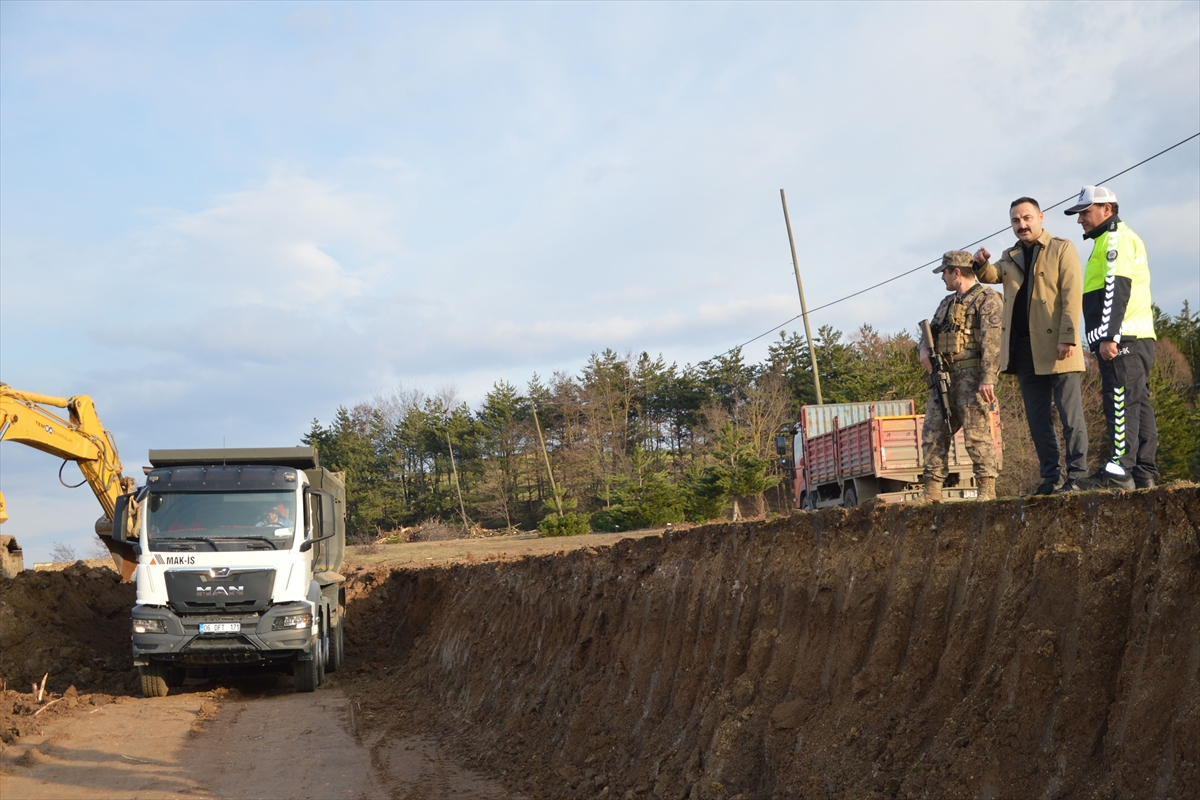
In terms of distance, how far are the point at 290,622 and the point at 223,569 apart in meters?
1.08

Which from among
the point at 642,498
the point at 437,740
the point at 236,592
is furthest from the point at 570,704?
the point at 642,498

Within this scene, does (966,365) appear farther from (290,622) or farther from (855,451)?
(855,451)

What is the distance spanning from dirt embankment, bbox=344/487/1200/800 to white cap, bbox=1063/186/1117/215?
2.41 m

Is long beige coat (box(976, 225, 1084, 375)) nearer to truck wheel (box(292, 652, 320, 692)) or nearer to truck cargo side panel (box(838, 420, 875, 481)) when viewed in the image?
truck wheel (box(292, 652, 320, 692))

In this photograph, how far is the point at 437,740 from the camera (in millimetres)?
10250

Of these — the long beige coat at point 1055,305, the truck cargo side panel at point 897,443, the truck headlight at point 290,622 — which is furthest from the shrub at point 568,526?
the long beige coat at point 1055,305

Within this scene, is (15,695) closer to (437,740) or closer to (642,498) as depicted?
(437,740)

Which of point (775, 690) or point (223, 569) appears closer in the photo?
point (775, 690)

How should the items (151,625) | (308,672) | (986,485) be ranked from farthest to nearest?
(308,672) < (151,625) < (986,485)

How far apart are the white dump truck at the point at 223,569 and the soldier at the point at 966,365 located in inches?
340

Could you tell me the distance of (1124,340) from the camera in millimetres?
6207

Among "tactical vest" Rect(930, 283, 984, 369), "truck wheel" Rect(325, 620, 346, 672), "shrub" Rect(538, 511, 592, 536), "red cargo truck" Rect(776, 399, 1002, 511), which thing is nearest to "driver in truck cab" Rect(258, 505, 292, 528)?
"truck wheel" Rect(325, 620, 346, 672)

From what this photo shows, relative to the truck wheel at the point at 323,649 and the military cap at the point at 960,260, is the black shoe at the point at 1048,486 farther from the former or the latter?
the truck wheel at the point at 323,649

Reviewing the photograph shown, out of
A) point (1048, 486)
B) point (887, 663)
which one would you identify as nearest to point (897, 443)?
point (1048, 486)
